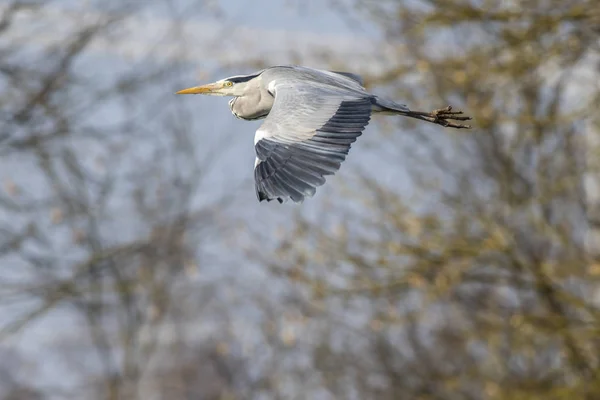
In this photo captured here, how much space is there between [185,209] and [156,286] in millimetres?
1045

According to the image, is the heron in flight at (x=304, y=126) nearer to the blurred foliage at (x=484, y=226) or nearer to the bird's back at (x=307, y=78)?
the bird's back at (x=307, y=78)

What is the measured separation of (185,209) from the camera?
16.5 m

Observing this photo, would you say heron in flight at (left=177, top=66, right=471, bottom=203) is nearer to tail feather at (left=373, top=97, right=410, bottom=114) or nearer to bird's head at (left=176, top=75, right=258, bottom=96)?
tail feather at (left=373, top=97, right=410, bottom=114)

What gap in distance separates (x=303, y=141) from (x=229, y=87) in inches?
42.2

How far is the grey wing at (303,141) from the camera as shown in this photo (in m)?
5.09

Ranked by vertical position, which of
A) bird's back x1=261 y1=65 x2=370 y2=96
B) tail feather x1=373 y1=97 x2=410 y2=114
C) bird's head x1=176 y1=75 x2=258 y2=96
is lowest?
tail feather x1=373 y1=97 x2=410 y2=114

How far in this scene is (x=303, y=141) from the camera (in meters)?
5.29

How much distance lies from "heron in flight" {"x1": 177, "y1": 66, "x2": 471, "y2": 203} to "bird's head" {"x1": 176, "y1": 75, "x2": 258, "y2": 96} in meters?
0.16

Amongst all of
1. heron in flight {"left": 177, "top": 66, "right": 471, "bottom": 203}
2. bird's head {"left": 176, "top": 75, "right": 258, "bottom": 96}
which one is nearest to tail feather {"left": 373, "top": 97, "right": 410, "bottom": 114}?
heron in flight {"left": 177, "top": 66, "right": 471, "bottom": 203}

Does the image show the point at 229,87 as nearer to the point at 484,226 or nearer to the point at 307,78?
the point at 307,78

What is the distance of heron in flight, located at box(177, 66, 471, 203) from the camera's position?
16.8 ft

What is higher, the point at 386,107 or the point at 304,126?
the point at 386,107

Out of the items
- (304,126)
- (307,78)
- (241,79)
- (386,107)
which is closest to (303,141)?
(304,126)

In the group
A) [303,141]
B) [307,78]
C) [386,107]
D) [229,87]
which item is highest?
[229,87]
